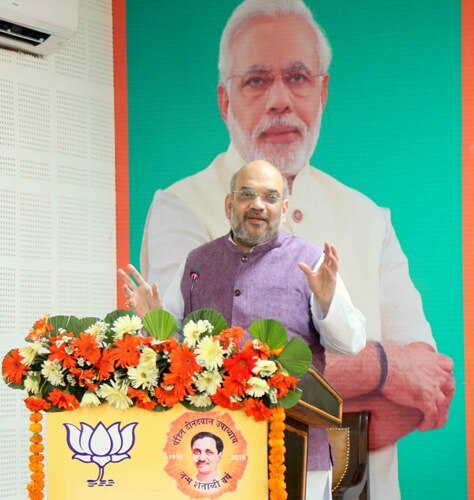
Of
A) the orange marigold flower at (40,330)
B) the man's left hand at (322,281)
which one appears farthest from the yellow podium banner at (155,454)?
the man's left hand at (322,281)

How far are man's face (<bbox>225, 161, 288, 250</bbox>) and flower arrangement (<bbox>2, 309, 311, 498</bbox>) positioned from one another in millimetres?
686

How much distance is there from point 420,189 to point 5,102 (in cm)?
221

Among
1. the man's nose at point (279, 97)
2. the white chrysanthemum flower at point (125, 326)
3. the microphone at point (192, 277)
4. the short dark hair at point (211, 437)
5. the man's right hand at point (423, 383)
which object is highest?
the man's nose at point (279, 97)

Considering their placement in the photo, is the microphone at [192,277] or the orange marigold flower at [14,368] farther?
the microphone at [192,277]

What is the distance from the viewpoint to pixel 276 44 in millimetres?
4867

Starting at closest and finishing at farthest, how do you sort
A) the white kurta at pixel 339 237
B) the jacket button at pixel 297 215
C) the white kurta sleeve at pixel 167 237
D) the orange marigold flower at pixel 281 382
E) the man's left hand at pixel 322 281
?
the orange marigold flower at pixel 281 382
the man's left hand at pixel 322 281
the white kurta at pixel 339 237
the jacket button at pixel 297 215
the white kurta sleeve at pixel 167 237

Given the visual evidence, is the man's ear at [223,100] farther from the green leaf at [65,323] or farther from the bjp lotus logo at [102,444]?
the bjp lotus logo at [102,444]

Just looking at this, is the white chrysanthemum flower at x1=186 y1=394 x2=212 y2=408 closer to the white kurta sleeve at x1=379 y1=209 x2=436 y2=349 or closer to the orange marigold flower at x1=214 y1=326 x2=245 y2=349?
the orange marigold flower at x1=214 y1=326 x2=245 y2=349

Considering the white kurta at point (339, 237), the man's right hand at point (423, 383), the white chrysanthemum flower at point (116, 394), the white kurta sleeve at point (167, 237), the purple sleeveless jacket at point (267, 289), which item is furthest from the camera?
the white kurta sleeve at point (167, 237)

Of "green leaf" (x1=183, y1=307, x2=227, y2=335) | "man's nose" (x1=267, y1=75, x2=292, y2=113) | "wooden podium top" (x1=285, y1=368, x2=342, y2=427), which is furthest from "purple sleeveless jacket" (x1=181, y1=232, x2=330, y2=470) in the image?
"man's nose" (x1=267, y1=75, x2=292, y2=113)

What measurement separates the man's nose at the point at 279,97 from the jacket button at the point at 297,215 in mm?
566

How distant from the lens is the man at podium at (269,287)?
264 cm

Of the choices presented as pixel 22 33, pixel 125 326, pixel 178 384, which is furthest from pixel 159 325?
pixel 22 33

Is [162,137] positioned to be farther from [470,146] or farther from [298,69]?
[470,146]
